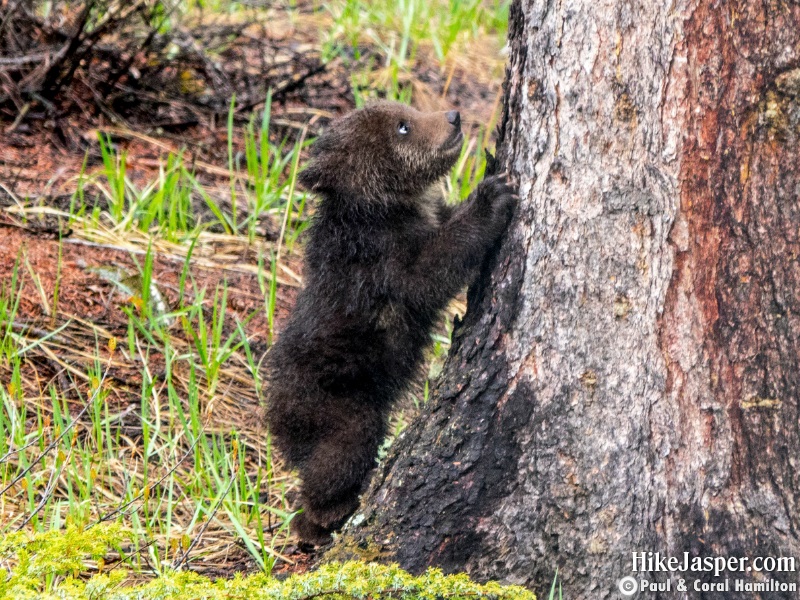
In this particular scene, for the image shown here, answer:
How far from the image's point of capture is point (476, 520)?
2.87m

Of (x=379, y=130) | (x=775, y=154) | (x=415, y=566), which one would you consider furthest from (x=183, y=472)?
(x=775, y=154)

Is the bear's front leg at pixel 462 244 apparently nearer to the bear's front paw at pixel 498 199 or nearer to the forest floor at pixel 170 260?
the bear's front paw at pixel 498 199

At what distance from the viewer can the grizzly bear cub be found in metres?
3.61

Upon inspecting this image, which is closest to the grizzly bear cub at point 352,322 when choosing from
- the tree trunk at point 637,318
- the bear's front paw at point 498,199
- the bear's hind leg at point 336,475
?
the bear's hind leg at point 336,475

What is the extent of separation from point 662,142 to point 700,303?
468 mm

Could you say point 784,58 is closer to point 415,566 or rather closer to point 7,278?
point 415,566

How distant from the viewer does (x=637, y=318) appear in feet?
8.70

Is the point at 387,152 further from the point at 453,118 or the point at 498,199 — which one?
the point at 498,199

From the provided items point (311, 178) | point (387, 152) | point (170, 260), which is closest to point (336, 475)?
point (311, 178)

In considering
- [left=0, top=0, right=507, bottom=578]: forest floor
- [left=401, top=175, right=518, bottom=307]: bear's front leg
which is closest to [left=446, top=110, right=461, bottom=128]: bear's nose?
[left=401, top=175, right=518, bottom=307]: bear's front leg

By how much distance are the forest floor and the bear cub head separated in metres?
0.73

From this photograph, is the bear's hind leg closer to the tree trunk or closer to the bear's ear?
the tree trunk

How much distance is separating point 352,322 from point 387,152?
83 cm

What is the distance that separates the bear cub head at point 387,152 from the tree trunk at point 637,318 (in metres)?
1.14
